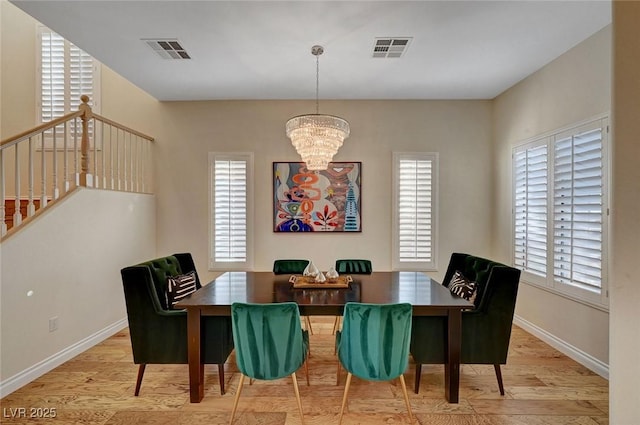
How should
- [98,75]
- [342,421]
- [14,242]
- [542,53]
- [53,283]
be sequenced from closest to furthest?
[342,421], [14,242], [53,283], [542,53], [98,75]

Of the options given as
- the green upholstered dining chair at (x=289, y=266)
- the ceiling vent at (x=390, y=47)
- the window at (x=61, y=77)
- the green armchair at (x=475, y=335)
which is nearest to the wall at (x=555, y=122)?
the green armchair at (x=475, y=335)

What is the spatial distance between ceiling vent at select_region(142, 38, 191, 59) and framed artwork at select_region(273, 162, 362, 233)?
73.4 inches

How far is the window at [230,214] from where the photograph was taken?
4820 mm

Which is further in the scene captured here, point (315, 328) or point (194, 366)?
point (315, 328)

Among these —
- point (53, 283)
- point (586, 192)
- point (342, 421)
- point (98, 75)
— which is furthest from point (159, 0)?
point (586, 192)

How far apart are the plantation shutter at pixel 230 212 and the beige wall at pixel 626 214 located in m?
4.21

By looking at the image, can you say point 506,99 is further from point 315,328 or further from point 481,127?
point 315,328

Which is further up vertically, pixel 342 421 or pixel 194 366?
pixel 194 366

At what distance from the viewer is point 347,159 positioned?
4.81 metres

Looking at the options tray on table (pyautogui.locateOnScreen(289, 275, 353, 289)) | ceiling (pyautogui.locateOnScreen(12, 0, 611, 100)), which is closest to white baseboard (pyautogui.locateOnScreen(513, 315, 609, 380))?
tray on table (pyautogui.locateOnScreen(289, 275, 353, 289))

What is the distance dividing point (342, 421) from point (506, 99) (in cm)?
439

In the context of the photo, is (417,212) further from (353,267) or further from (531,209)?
(353,267)

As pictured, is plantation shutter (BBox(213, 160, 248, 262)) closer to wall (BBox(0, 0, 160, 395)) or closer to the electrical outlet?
wall (BBox(0, 0, 160, 395))

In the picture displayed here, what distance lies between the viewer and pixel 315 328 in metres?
4.10
